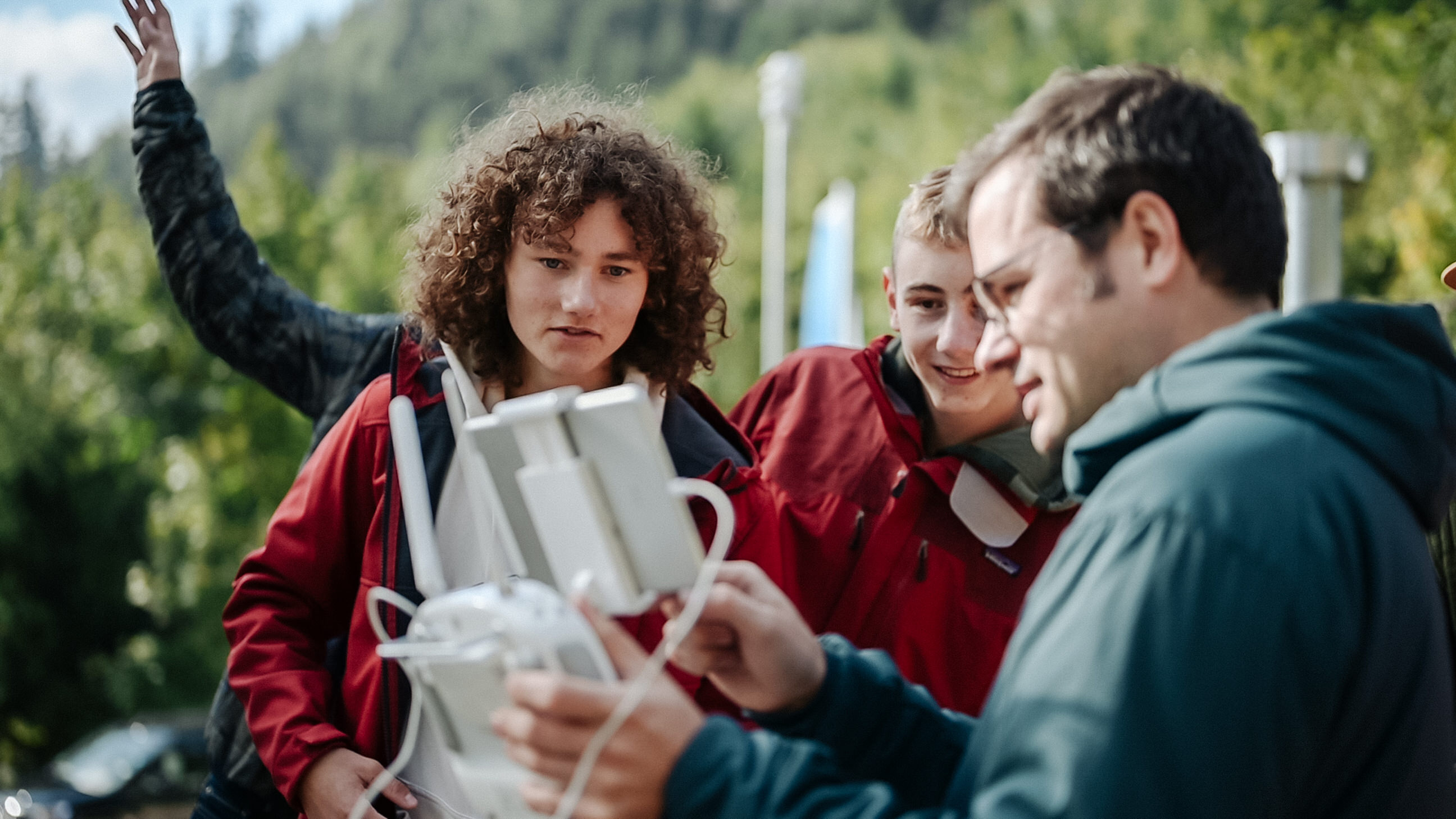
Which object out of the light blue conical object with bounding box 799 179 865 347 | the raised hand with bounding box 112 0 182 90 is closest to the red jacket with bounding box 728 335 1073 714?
the raised hand with bounding box 112 0 182 90

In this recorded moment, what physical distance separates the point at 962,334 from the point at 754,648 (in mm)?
1235

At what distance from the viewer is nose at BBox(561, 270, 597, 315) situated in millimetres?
2721

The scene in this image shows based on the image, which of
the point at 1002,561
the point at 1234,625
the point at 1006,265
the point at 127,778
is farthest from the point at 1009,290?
the point at 127,778

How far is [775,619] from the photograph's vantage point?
175 cm

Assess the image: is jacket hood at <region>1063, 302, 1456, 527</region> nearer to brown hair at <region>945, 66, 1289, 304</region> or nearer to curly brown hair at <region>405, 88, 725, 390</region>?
brown hair at <region>945, 66, 1289, 304</region>

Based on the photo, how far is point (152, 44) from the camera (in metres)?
3.32

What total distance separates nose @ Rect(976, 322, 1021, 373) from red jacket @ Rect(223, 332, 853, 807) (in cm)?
87

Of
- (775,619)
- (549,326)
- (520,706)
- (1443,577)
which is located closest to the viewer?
(520,706)

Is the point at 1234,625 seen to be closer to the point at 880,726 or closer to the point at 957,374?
the point at 880,726

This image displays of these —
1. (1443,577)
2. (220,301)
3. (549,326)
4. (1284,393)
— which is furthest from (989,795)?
(1443,577)

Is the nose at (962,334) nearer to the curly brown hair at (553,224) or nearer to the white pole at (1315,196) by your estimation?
the curly brown hair at (553,224)

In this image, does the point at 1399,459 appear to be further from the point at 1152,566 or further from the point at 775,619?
the point at 775,619

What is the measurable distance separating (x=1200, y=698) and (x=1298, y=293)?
20.7ft

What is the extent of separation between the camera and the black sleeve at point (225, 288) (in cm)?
321
